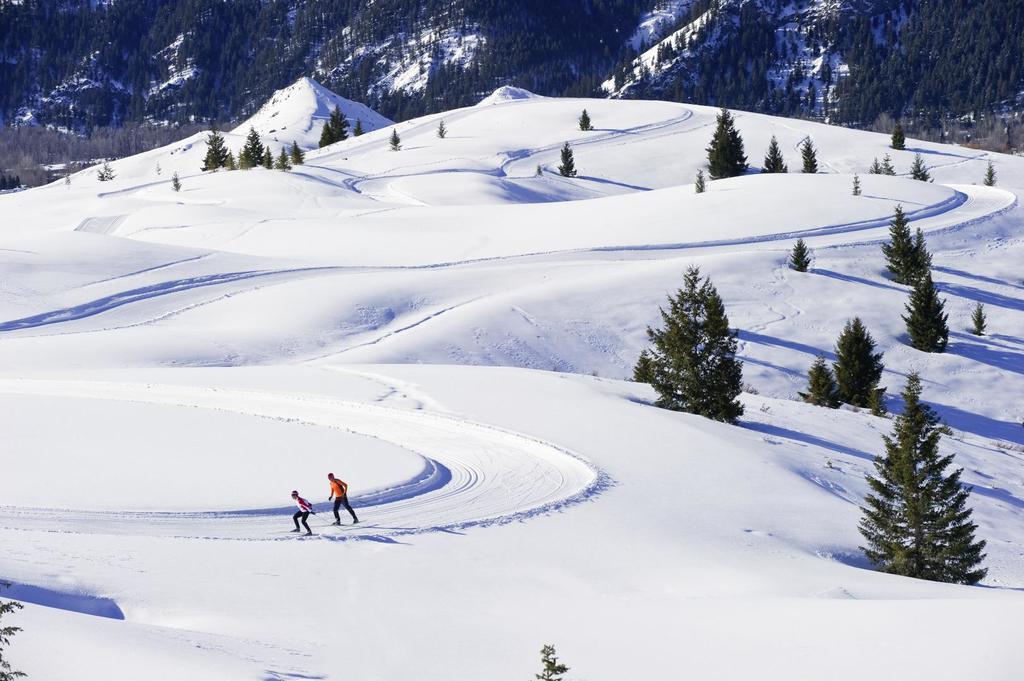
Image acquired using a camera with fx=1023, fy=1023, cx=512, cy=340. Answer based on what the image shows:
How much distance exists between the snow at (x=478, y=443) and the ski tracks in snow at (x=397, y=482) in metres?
0.10

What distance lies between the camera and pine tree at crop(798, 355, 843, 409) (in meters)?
32.1

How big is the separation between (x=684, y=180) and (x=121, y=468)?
69458 mm

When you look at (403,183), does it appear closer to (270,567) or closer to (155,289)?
(155,289)

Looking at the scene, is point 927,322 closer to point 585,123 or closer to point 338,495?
point 338,495

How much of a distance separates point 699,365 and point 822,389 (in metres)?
8.75

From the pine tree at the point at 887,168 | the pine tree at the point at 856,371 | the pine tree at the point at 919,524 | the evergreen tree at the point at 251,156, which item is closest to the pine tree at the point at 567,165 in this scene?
the pine tree at the point at 887,168

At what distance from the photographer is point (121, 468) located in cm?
1781

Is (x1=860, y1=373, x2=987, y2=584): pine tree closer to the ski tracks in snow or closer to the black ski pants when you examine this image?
the ski tracks in snow

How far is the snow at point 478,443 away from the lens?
397 inches

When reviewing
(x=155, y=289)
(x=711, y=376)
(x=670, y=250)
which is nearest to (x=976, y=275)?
(x=670, y=250)

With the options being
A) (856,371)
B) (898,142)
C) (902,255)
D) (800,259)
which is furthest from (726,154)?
(856,371)

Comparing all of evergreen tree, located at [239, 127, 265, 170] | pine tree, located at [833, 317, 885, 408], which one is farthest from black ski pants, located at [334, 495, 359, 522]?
evergreen tree, located at [239, 127, 265, 170]

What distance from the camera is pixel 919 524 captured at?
52.5 feet

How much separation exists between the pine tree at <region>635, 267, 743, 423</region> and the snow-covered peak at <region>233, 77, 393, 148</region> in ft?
377
